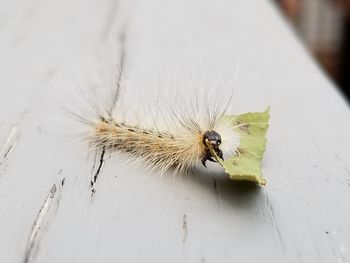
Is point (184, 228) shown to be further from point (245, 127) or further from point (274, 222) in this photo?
point (245, 127)

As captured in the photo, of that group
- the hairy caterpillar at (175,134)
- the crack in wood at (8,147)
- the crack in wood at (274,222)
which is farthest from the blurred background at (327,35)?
the crack in wood at (274,222)

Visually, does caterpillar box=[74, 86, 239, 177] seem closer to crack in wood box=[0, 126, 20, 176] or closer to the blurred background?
crack in wood box=[0, 126, 20, 176]

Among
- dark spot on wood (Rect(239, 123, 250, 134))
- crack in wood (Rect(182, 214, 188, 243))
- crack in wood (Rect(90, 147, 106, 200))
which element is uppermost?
dark spot on wood (Rect(239, 123, 250, 134))

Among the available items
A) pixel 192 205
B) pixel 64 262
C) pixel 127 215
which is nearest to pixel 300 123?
pixel 192 205

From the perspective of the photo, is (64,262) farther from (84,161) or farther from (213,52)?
(213,52)

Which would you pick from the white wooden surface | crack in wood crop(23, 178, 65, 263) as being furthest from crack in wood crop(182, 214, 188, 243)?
crack in wood crop(23, 178, 65, 263)

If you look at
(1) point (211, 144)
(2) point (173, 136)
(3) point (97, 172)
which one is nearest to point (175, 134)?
(2) point (173, 136)

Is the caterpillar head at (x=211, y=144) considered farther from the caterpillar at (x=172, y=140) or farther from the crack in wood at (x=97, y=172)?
the crack in wood at (x=97, y=172)
